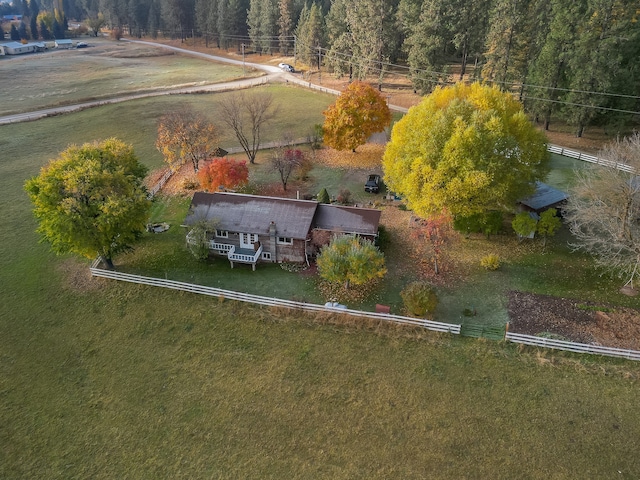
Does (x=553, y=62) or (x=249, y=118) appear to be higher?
(x=553, y=62)

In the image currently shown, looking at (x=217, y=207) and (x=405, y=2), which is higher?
(x=405, y=2)

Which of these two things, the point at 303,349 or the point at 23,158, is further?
the point at 23,158

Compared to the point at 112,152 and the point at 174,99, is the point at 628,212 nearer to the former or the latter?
the point at 112,152

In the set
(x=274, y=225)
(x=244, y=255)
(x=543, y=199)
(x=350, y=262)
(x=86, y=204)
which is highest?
(x=543, y=199)

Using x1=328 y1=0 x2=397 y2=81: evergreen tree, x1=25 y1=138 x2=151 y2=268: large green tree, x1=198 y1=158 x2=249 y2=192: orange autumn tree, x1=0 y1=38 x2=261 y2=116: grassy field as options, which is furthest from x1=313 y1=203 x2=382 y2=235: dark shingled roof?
x1=0 y1=38 x2=261 y2=116: grassy field

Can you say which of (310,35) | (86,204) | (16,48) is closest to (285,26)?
(310,35)

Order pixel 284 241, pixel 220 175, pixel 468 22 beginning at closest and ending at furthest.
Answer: pixel 284 241, pixel 220 175, pixel 468 22

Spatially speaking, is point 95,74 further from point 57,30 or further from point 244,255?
point 244,255

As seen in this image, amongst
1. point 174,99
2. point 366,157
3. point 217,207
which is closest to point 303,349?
point 217,207
